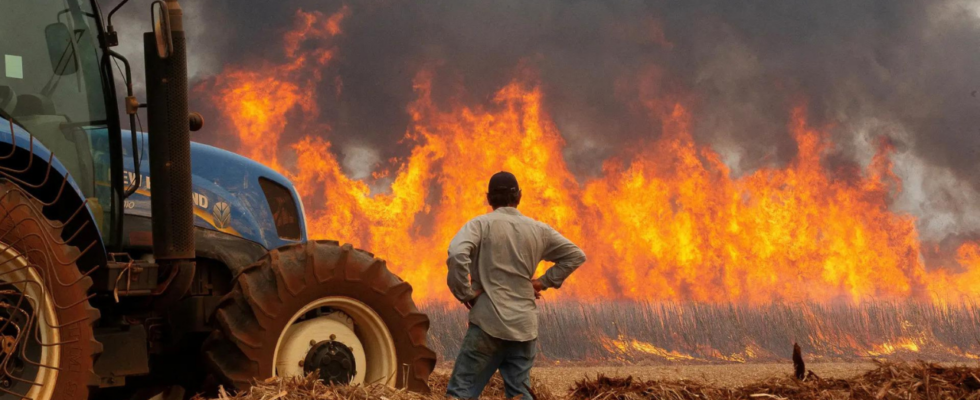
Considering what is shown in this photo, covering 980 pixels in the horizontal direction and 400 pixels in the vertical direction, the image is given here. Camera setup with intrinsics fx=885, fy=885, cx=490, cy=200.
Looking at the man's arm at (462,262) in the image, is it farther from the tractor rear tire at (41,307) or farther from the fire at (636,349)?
the fire at (636,349)

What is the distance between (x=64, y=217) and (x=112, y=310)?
880mm

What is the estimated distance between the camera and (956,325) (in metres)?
19.4

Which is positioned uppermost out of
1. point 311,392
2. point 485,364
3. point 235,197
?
point 235,197

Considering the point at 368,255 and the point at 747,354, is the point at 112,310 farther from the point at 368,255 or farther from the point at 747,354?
the point at 747,354

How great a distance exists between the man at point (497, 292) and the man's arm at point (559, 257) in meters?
0.09

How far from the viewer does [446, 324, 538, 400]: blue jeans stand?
5809 millimetres

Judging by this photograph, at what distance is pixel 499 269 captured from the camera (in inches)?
231

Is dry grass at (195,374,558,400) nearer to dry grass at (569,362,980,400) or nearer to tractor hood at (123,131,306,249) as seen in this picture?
dry grass at (569,362,980,400)

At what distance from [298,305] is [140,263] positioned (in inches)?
41.9

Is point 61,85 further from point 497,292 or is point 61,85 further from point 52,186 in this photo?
point 497,292

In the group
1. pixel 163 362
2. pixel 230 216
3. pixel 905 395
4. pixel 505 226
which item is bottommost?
pixel 905 395

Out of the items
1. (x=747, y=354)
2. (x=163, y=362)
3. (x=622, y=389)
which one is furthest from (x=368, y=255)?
(x=747, y=354)

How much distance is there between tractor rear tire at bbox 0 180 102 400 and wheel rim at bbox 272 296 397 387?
1436 mm

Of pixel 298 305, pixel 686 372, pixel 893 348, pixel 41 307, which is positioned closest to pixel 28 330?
pixel 41 307
